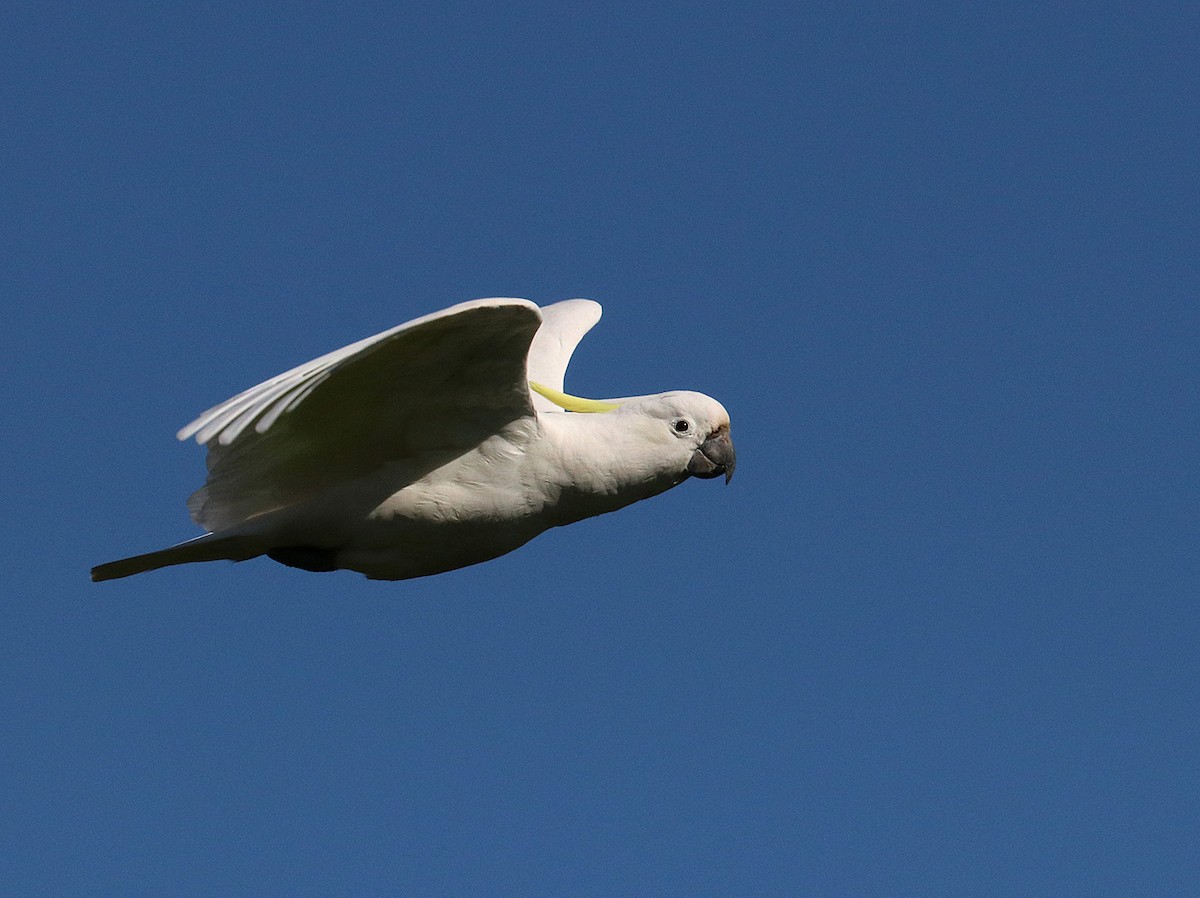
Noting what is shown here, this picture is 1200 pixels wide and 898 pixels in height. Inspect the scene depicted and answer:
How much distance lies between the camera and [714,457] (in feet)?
26.0

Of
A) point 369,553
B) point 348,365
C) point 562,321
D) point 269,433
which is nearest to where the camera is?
point 348,365

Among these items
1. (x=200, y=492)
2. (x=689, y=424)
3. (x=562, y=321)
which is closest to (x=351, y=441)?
(x=200, y=492)

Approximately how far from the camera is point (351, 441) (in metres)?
7.14

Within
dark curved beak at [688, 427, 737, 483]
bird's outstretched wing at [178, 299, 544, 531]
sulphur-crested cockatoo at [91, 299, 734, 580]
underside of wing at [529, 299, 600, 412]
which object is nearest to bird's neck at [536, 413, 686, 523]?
sulphur-crested cockatoo at [91, 299, 734, 580]

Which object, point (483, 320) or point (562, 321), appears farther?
point (562, 321)

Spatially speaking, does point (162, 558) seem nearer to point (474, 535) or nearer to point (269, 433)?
point (269, 433)

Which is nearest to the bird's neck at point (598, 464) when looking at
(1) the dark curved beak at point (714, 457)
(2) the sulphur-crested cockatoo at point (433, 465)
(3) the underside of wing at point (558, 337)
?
(2) the sulphur-crested cockatoo at point (433, 465)

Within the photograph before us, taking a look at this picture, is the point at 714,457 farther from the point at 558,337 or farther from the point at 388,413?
the point at 558,337

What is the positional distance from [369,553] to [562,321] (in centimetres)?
286

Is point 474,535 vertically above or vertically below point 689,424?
below

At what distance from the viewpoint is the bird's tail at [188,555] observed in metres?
7.41

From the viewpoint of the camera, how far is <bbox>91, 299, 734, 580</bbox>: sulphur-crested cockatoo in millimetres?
6840

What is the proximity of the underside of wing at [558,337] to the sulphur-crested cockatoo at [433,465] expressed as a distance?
4.42ft

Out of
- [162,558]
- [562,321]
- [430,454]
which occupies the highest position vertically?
[562,321]
